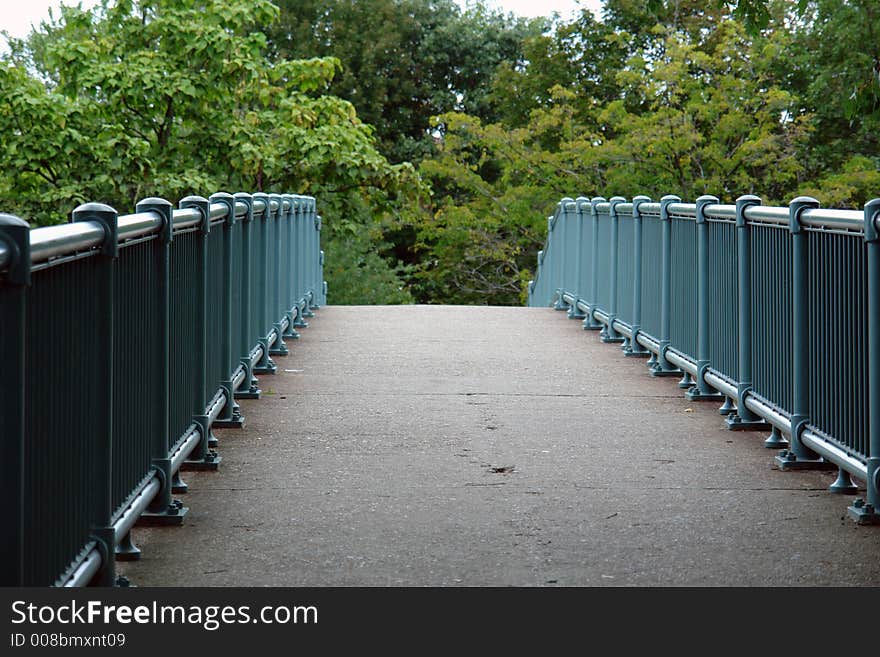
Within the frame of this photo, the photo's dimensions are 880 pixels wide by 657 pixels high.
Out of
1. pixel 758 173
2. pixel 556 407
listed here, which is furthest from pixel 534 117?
pixel 556 407

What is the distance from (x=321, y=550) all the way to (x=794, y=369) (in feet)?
9.45

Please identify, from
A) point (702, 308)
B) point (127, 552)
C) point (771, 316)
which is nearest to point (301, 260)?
point (702, 308)

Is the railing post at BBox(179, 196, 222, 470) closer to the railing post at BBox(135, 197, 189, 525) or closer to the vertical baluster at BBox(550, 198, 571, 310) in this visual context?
the railing post at BBox(135, 197, 189, 525)

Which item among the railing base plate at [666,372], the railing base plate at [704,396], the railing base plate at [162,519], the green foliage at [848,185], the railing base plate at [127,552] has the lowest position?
the railing base plate at [127,552]

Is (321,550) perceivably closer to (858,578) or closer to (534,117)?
(858,578)

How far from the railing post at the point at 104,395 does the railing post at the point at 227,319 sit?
322 centimetres

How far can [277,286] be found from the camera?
1234cm

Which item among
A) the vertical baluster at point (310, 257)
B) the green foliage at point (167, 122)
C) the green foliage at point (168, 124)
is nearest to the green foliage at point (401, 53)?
the green foliage at point (168, 124)

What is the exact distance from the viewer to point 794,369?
725 centimetres

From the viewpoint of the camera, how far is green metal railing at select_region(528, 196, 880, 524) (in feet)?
20.5

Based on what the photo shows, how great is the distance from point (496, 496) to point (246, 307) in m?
3.24

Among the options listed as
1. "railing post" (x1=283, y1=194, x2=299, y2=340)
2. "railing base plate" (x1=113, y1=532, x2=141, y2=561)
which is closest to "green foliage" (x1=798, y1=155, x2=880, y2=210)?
"railing post" (x1=283, y1=194, x2=299, y2=340)

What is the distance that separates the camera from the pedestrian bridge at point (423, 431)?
4348mm

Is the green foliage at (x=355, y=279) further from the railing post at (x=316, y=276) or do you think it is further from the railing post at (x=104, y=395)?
the railing post at (x=104, y=395)
